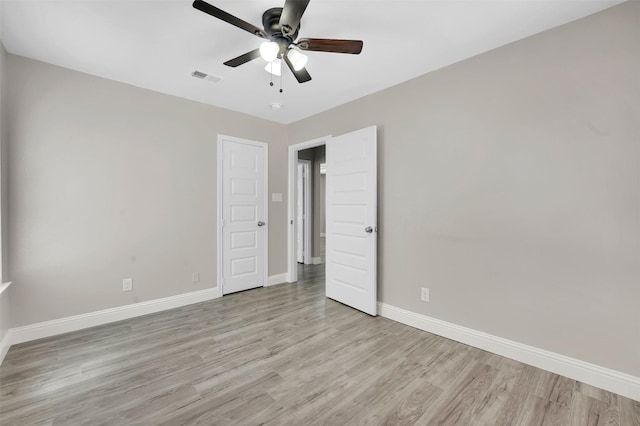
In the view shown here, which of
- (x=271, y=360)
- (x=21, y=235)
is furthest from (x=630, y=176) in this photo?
(x=21, y=235)

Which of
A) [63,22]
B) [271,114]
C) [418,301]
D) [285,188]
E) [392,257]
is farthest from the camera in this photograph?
[285,188]

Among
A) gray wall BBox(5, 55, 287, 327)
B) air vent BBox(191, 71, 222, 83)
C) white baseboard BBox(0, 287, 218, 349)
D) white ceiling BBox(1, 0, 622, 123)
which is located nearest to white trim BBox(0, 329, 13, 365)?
white baseboard BBox(0, 287, 218, 349)

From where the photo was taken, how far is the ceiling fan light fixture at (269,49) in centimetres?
190

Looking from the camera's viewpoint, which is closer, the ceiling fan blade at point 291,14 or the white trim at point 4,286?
the ceiling fan blade at point 291,14

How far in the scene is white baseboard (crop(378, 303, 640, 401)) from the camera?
73.1 inches

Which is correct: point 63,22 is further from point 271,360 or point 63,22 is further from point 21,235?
point 271,360

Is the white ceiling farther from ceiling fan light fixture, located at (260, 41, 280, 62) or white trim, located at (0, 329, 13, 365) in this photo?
white trim, located at (0, 329, 13, 365)

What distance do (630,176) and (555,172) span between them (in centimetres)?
39

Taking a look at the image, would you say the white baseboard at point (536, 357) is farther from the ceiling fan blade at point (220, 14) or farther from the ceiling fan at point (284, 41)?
the ceiling fan blade at point (220, 14)

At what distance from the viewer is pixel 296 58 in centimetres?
209

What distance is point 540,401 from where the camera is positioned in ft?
5.90

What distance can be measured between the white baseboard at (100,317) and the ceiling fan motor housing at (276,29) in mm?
3144

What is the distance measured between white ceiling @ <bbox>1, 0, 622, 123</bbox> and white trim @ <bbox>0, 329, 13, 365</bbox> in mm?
2558

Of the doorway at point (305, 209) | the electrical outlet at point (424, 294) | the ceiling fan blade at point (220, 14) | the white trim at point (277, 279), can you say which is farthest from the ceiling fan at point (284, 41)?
the doorway at point (305, 209)
